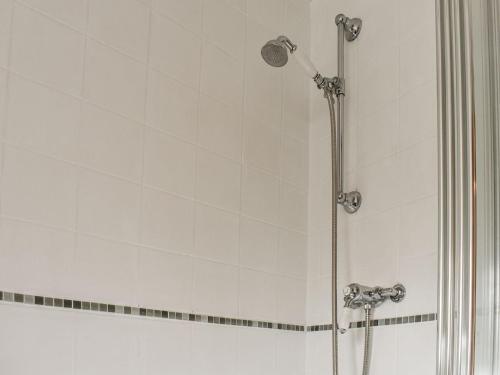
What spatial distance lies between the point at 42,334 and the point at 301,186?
1.02 meters

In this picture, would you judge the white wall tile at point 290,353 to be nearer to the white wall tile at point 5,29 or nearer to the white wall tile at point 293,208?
the white wall tile at point 293,208

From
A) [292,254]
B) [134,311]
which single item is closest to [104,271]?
[134,311]

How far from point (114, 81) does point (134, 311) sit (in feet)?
1.97

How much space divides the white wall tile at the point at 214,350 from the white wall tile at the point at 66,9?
863 mm

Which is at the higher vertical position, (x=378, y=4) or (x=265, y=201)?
(x=378, y=4)

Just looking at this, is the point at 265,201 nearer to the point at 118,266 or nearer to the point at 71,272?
the point at 118,266

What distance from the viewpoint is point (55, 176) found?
5.44 feet

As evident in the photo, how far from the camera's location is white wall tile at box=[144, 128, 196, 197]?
188 cm

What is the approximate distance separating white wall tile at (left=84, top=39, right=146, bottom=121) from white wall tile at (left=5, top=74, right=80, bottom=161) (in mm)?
79

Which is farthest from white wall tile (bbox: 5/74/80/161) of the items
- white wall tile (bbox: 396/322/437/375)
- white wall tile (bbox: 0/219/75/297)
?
white wall tile (bbox: 396/322/437/375)

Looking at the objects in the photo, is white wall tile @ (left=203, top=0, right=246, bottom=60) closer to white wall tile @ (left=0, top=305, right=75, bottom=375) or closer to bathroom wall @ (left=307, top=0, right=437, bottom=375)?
bathroom wall @ (left=307, top=0, right=437, bottom=375)

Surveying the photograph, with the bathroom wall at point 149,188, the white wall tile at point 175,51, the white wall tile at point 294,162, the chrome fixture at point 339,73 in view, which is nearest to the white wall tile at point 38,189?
the bathroom wall at point 149,188

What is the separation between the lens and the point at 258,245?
212 centimetres

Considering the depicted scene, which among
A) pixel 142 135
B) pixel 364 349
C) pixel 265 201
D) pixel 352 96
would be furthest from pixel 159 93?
pixel 364 349
